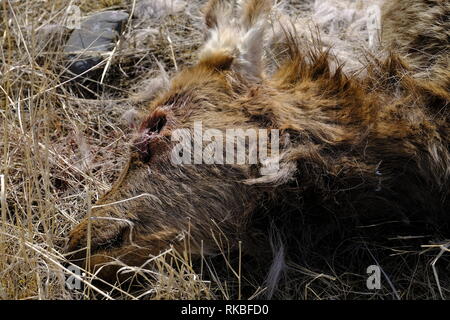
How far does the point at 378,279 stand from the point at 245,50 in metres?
1.01

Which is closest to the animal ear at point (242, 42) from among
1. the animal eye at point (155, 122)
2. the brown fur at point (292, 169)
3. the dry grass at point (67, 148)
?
the brown fur at point (292, 169)

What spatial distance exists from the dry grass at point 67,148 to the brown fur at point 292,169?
0.42ft

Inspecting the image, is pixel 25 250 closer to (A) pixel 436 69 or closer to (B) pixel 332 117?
(B) pixel 332 117

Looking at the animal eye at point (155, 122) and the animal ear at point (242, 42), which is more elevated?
the animal ear at point (242, 42)

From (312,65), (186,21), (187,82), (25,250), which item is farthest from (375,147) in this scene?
(186,21)

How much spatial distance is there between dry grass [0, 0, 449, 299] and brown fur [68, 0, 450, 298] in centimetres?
13

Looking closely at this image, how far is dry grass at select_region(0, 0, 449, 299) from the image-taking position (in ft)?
8.02

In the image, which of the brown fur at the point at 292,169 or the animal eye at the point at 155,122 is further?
the animal eye at the point at 155,122

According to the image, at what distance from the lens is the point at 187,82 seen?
2627mm

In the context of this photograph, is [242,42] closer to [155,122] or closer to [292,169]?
[155,122]

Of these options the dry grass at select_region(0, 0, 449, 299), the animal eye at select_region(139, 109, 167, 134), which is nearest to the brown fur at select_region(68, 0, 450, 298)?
the animal eye at select_region(139, 109, 167, 134)

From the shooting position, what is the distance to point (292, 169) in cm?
242

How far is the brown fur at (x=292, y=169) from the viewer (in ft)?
8.02

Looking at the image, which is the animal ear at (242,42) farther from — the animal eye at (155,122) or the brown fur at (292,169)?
the animal eye at (155,122)
